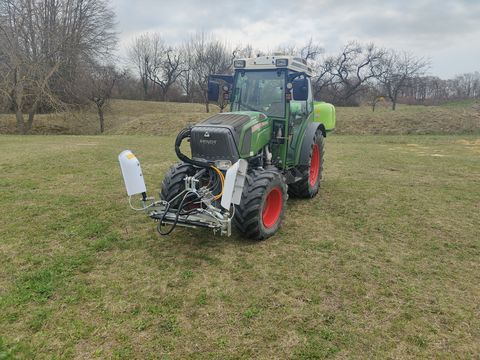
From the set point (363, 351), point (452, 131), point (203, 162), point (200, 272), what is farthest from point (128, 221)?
point (452, 131)

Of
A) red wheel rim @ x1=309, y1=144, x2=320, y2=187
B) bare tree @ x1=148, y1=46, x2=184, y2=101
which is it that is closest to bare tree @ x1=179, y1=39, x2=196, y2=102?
bare tree @ x1=148, y1=46, x2=184, y2=101

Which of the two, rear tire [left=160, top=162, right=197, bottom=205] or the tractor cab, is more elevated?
the tractor cab

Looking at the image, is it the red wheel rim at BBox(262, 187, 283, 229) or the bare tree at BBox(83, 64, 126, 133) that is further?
the bare tree at BBox(83, 64, 126, 133)

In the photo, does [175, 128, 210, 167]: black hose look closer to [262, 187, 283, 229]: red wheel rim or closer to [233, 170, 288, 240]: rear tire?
[233, 170, 288, 240]: rear tire

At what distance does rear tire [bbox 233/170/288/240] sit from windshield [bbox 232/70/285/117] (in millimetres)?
1238

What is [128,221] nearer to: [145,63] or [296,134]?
[296,134]

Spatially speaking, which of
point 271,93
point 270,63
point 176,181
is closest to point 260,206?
point 176,181

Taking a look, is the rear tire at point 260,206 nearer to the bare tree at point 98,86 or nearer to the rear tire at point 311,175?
the rear tire at point 311,175

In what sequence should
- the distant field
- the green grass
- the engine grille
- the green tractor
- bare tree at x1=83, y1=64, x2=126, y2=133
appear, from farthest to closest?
bare tree at x1=83, y1=64, x2=126, y2=133
the distant field
the engine grille
the green tractor
the green grass

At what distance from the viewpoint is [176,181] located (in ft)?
14.3

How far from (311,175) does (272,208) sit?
7.37 ft

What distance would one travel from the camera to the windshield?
514 cm

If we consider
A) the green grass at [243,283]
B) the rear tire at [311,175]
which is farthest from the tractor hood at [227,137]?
the rear tire at [311,175]

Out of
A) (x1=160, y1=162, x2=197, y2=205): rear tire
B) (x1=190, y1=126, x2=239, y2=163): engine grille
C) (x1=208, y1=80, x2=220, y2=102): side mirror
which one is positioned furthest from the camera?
(x1=208, y1=80, x2=220, y2=102): side mirror
